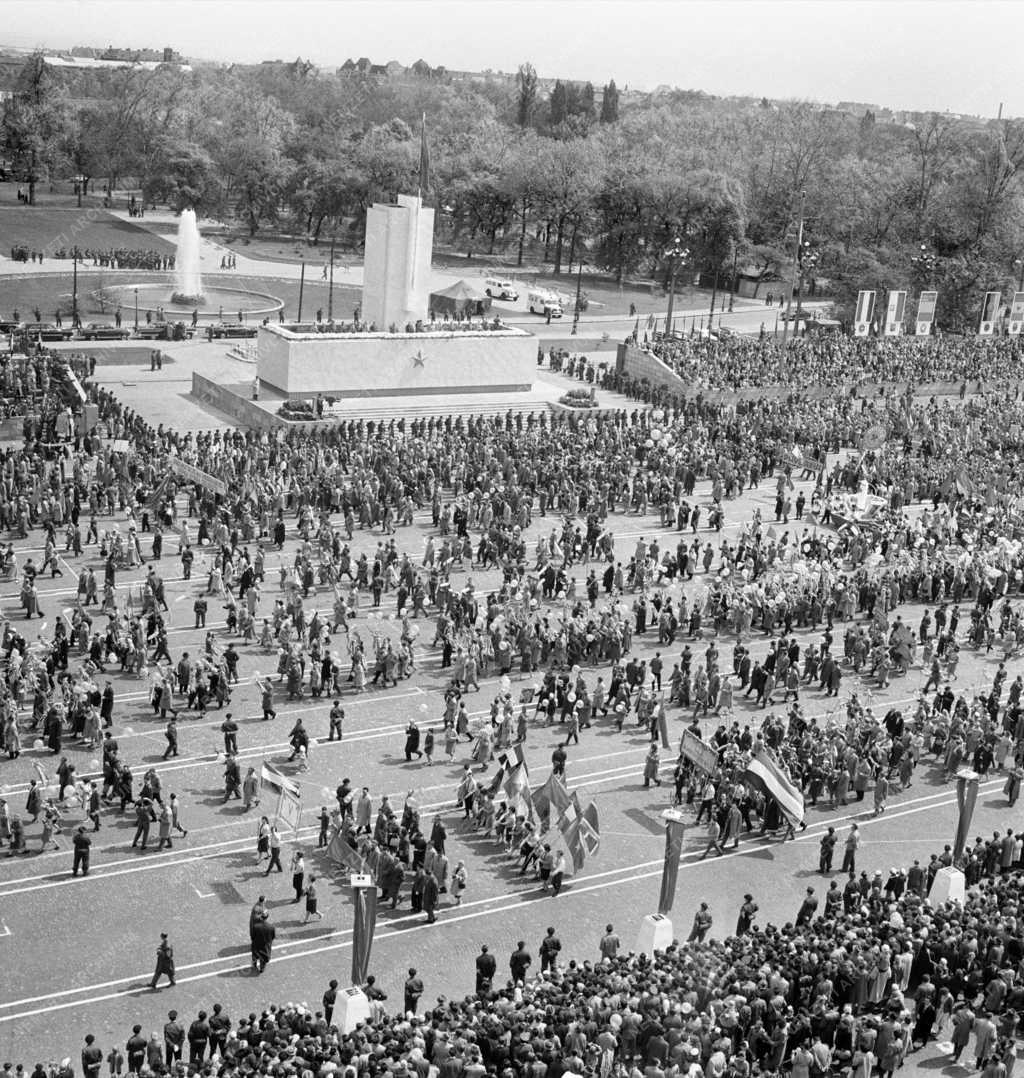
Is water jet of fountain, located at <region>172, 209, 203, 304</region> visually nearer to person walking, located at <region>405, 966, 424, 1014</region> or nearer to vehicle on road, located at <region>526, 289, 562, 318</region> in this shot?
vehicle on road, located at <region>526, 289, 562, 318</region>

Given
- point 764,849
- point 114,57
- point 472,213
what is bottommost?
point 764,849

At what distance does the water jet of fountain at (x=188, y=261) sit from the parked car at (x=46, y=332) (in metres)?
11.7

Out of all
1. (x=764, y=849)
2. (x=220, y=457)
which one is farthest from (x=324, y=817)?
(x=220, y=457)

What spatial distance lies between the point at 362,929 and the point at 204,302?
181 ft

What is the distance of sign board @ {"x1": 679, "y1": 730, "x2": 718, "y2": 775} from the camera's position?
82.8ft

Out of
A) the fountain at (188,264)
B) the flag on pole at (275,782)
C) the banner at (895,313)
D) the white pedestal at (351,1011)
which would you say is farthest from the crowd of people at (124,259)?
the white pedestal at (351,1011)

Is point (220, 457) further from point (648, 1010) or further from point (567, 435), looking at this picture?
point (648, 1010)

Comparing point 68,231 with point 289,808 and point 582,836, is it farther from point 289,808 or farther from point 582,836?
point 582,836

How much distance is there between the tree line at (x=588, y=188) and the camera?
87062 mm

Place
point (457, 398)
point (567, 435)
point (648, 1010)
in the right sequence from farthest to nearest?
point (457, 398), point (567, 435), point (648, 1010)

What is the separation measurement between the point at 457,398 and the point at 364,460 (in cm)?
1187

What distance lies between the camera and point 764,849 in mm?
24891

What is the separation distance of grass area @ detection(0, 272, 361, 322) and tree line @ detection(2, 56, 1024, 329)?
1477 centimetres

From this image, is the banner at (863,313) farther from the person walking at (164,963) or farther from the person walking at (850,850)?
the person walking at (164,963)
